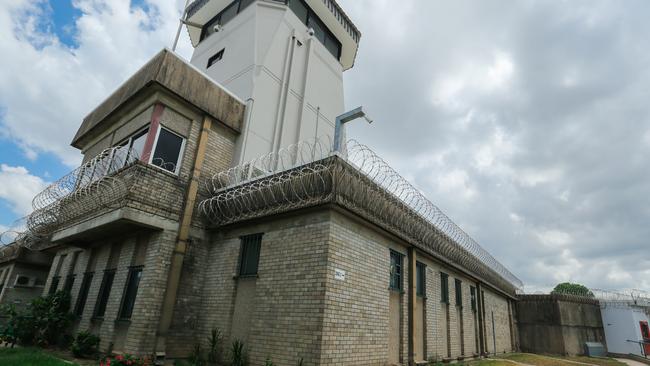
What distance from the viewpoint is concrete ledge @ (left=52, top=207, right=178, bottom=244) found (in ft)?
27.9

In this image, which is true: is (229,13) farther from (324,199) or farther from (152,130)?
(324,199)

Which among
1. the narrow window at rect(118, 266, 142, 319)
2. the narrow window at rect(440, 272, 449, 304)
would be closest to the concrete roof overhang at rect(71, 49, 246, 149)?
the narrow window at rect(118, 266, 142, 319)

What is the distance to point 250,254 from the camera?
9164 mm

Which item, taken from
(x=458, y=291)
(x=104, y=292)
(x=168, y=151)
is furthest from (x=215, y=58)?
(x=458, y=291)

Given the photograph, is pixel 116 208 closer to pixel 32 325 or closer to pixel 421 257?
pixel 32 325

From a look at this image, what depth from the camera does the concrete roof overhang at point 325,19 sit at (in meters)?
16.5

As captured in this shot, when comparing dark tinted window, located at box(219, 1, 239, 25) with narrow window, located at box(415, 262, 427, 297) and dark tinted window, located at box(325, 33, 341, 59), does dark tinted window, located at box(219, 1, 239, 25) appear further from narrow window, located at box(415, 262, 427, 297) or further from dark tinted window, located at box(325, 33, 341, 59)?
narrow window, located at box(415, 262, 427, 297)

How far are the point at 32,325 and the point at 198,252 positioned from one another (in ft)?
16.5

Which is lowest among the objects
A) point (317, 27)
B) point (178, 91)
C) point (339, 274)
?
point (339, 274)

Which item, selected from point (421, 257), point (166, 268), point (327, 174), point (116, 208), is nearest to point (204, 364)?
point (166, 268)

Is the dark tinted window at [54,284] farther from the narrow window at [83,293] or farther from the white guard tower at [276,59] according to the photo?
the white guard tower at [276,59]

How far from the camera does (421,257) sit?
37.7 ft

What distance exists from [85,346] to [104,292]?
171 cm

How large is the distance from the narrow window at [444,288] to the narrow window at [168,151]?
9557 mm
